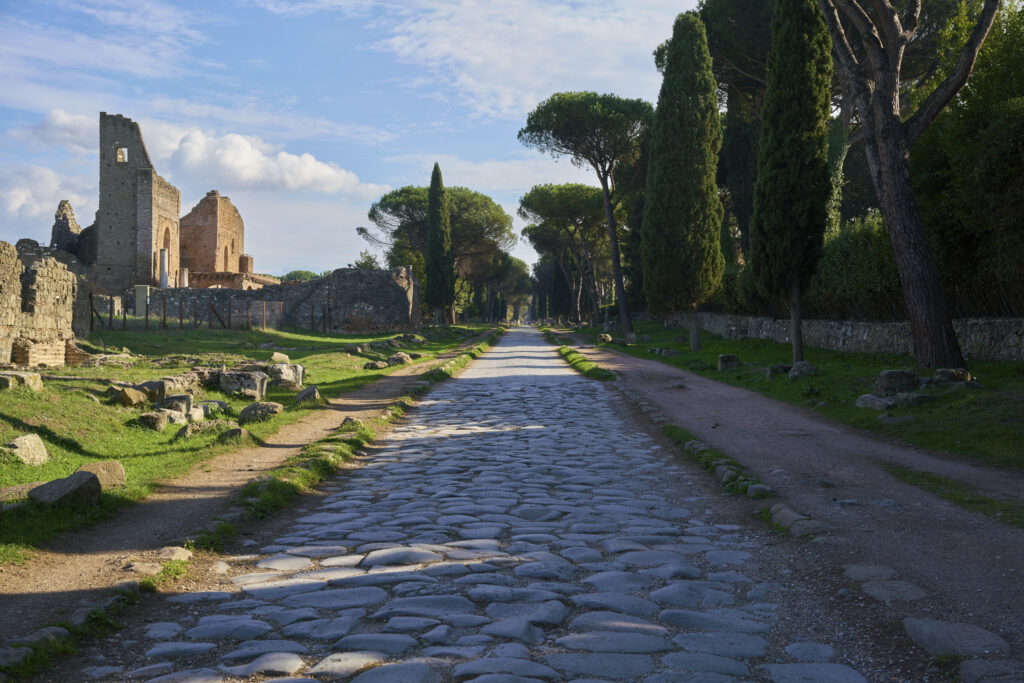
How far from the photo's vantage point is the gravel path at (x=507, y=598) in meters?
3.34

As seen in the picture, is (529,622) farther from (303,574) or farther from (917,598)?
(917,598)

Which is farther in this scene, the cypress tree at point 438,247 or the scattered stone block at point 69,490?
the cypress tree at point 438,247

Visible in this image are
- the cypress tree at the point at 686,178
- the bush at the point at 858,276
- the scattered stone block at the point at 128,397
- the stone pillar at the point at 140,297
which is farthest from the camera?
the stone pillar at the point at 140,297

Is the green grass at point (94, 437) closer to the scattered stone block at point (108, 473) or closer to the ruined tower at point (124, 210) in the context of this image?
the scattered stone block at point (108, 473)

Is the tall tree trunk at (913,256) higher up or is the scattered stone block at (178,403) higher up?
the tall tree trunk at (913,256)

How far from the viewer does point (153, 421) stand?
10.1 meters

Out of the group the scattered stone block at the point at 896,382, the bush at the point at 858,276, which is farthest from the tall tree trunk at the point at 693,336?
the scattered stone block at the point at 896,382

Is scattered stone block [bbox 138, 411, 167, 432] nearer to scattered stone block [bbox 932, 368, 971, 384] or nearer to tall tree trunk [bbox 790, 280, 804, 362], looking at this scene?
scattered stone block [bbox 932, 368, 971, 384]

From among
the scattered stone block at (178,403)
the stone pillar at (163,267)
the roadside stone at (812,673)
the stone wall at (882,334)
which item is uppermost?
the stone pillar at (163,267)

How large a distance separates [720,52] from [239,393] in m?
25.9

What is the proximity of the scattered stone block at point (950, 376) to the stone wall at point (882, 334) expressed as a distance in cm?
226

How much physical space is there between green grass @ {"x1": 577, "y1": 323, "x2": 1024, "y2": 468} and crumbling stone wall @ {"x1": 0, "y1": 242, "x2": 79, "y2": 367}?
14.6 m

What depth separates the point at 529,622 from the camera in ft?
12.5

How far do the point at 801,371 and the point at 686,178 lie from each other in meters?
13.5
